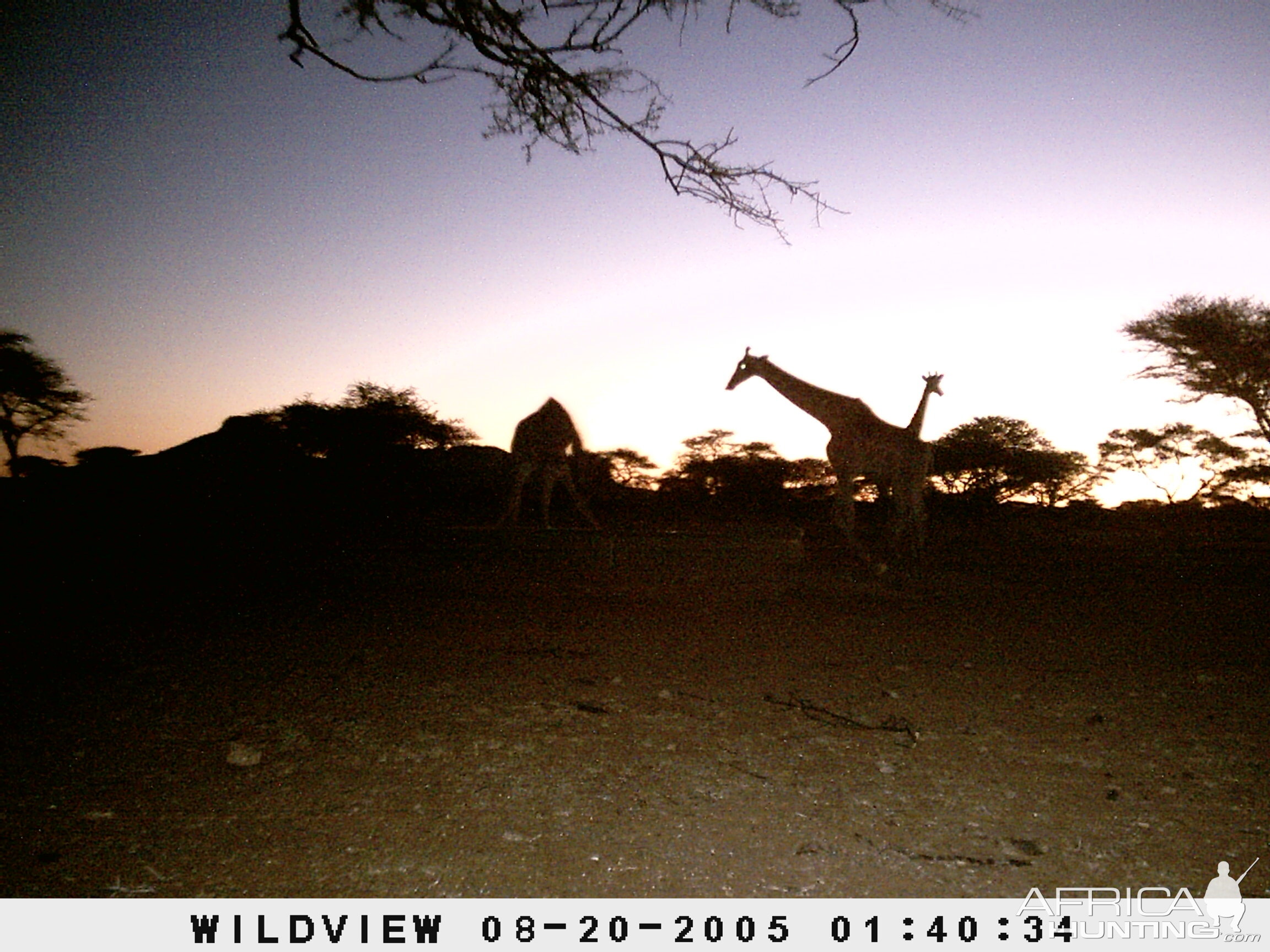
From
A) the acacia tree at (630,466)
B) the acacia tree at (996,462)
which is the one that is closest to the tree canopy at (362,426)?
the acacia tree at (630,466)

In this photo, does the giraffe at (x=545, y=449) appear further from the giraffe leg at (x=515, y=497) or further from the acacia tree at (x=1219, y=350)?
the acacia tree at (x=1219, y=350)

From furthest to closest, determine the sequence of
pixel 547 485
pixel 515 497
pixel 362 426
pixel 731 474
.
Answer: pixel 731 474 < pixel 362 426 < pixel 547 485 < pixel 515 497

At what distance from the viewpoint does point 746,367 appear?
979cm

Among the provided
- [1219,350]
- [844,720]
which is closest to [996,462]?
[1219,350]

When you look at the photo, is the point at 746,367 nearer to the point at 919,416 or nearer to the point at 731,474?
the point at 919,416

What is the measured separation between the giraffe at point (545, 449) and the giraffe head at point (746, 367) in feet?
7.31

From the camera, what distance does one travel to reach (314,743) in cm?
315

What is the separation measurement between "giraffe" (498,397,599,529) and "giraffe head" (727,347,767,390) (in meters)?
2.23

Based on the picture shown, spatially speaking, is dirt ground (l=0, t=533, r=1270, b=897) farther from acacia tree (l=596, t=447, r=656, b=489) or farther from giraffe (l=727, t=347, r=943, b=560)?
acacia tree (l=596, t=447, r=656, b=489)

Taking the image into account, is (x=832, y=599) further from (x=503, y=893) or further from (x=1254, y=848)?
(x=503, y=893)

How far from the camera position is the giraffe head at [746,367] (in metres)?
9.77

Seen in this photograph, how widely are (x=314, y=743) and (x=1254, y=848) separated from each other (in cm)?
348

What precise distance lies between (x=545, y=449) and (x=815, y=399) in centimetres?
357
